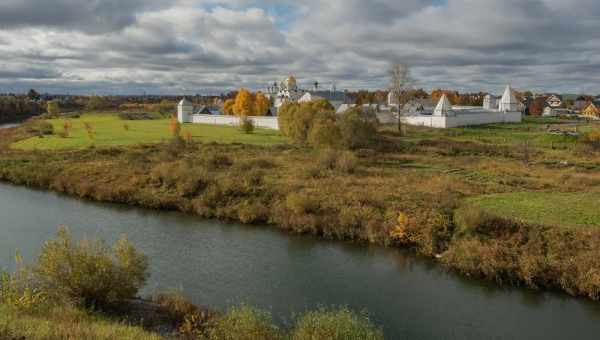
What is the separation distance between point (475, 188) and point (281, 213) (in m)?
9.31

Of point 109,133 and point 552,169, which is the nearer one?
point 552,169

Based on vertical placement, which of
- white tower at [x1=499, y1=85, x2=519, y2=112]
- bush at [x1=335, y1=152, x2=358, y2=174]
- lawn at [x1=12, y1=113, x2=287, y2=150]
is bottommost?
bush at [x1=335, y1=152, x2=358, y2=174]

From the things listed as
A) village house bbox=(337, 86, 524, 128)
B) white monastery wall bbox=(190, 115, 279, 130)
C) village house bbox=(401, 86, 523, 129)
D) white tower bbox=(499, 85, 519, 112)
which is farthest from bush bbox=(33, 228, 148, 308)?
white tower bbox=(499, 85, 519, 112)

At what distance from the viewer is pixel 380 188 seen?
23.4 m

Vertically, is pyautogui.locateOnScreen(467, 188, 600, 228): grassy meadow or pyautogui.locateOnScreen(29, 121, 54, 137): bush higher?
pyautogui.locateOnScreen(29, 121, 54, 137): bush

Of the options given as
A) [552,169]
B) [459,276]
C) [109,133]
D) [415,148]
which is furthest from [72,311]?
[109,133]

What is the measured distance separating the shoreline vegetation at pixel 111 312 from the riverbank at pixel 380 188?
5.86m

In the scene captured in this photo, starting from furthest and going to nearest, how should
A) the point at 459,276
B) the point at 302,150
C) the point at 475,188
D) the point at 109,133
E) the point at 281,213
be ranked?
1. the point at 109,133
2. the point at 302,150
3. the point at 475,188
4. the point at 281,213
5. the point at 459,276

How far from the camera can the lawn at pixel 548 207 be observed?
17547mm

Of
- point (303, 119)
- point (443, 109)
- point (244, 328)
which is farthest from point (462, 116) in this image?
point (244, 328)

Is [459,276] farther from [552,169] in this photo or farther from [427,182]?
[552,169]

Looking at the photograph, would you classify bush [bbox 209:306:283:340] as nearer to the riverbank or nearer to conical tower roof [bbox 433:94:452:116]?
the riverbank

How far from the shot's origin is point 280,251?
1759cm

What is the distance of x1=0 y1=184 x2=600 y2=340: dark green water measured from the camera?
12.4 meters
